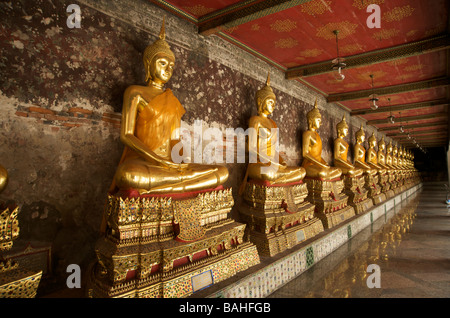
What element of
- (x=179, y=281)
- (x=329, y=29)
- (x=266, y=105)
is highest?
(x=329, y=29)

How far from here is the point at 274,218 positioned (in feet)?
10.3

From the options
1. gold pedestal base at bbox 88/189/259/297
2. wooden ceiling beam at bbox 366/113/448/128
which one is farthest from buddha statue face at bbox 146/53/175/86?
wooden ceiling beam at bbox 366/113/448/128

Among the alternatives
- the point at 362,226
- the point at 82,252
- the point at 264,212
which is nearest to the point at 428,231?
the point at 362,226

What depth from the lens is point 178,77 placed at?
10.8 feet

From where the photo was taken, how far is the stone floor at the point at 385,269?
246 cm

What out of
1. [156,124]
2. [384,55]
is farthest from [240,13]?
[384,55]

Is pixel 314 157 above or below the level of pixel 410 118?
below

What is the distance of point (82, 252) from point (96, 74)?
1.70m

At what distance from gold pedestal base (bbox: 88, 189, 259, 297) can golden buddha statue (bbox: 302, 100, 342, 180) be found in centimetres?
268

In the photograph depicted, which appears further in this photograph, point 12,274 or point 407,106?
point 407,106

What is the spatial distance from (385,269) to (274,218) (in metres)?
1.36

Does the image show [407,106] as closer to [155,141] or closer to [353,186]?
[353,186]

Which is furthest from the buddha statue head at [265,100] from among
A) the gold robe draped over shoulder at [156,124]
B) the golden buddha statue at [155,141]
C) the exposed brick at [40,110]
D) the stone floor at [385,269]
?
the exposed brick at [40,110]

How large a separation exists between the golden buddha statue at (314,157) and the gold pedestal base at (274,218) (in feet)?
3.66
